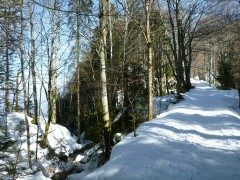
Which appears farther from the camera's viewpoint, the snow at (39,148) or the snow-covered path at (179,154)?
the snow at (39,148)

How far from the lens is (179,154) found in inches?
215

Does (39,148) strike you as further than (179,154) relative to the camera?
Yes

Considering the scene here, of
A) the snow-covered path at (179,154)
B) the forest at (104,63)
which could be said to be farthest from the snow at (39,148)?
the snow-covered path at (179,154)

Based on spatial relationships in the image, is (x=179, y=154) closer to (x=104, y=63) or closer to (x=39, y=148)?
(x=104, y=63)

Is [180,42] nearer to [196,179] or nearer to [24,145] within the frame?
[24,145]

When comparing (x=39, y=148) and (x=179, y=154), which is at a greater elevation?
(x=179, y=154)

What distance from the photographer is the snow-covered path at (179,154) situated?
448 cm

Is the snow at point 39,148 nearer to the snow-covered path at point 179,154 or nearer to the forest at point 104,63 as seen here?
the forest at point 104,63

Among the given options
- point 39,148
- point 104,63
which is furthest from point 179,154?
point 39,148

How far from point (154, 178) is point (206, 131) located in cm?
417

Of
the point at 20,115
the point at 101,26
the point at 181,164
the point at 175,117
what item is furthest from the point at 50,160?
the point at 181,164

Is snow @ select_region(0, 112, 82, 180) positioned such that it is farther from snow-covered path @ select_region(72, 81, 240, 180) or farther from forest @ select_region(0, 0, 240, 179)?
snow-covered path @ select_region(72, 81, 240, 180)

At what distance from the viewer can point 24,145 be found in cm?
1375

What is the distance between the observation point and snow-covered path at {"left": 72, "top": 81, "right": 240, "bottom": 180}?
448cm
